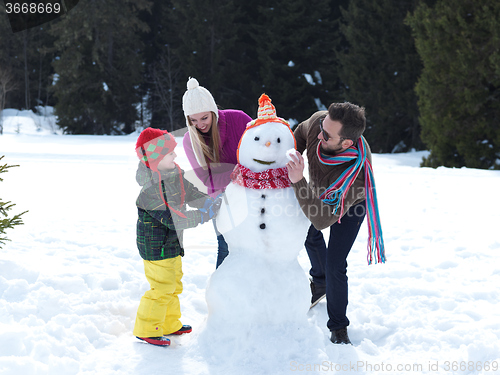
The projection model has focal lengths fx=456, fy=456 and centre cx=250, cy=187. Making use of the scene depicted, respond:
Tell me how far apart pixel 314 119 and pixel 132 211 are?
3.74m

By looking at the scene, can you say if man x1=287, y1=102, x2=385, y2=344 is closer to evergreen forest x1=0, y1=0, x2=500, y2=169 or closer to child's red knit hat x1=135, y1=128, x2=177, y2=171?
child's red knit hat x1=135, y1=128, x2=177, y2=171

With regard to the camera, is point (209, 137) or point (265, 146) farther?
point (209, 137)

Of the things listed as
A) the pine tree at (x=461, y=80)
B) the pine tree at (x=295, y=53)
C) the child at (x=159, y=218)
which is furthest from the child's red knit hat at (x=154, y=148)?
the pine tree at (x=295, y=53)

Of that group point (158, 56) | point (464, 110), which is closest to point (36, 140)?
point (158, 56)

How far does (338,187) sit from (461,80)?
8.98 meters

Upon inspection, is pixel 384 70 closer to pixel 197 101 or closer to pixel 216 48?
pixel 216 48

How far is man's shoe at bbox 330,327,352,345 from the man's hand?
1106 millimetres

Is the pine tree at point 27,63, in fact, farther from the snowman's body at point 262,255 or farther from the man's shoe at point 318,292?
the snowman's body at point 262,255

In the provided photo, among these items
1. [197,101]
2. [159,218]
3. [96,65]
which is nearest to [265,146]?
[197,101]

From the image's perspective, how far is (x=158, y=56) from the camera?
2119 centimetres

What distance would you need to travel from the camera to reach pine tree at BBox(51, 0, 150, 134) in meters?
17.9

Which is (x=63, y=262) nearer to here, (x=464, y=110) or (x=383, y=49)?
(x=464, y=110)

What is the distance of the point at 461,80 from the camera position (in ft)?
33.8

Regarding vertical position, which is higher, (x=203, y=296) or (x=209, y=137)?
(x=209, y=137)
